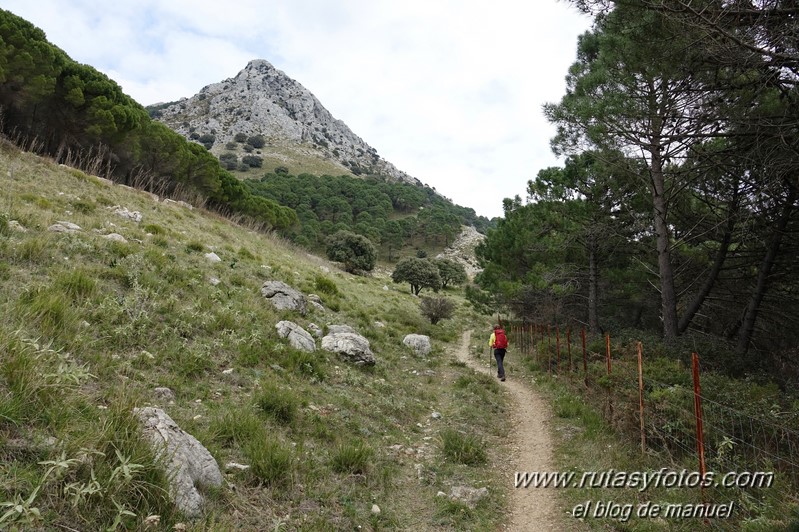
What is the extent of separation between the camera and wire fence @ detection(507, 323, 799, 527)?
4.41m

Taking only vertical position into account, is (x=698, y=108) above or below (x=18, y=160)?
above

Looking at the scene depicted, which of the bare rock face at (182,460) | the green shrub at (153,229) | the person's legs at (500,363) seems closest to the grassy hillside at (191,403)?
the bare rock face at (182,460)

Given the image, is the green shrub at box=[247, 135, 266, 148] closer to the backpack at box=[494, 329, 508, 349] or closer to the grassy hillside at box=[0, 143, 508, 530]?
the grassy hillside at box=[0, 143, 508, 530]

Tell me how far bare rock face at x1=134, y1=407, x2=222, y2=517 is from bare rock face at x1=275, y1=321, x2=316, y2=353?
4.49m

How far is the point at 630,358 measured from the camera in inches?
332

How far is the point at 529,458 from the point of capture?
21.9 feet

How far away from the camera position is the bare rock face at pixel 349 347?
9.34 meters

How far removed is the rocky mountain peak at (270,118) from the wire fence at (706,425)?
99.6 meters

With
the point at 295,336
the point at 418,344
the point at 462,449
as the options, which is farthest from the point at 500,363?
the point at 295,336

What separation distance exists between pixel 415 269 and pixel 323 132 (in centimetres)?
9721

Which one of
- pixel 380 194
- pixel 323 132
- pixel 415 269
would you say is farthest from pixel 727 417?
pixel 323 132

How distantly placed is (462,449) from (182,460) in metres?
4.33

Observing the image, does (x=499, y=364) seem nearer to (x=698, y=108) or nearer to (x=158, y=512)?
(x=698, y=108)

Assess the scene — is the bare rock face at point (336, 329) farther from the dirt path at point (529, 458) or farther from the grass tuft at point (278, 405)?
the dirt path at point (529, 458)
